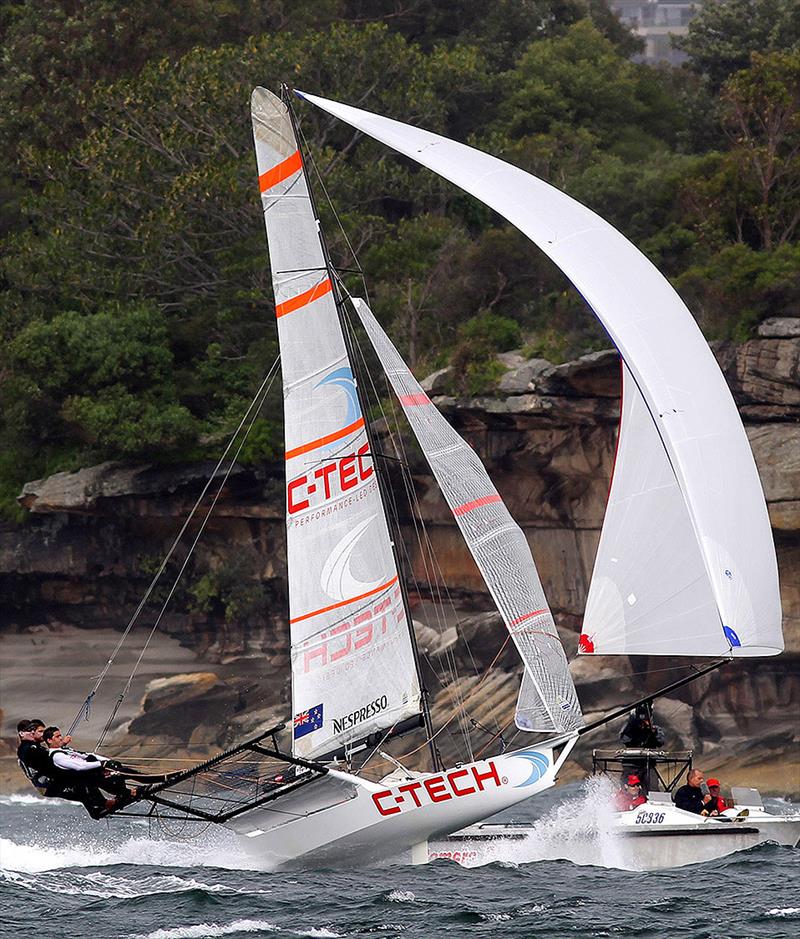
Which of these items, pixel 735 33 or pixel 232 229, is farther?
pixel 735 33

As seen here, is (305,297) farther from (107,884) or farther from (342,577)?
(107,884)

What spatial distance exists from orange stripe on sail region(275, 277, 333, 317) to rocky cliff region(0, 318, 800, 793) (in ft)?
31.4

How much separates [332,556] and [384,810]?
286 centimetres

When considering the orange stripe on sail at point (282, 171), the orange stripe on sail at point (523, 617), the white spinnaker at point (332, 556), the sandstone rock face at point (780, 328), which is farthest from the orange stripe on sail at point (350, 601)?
the sandstone rock face at point (780, 328)

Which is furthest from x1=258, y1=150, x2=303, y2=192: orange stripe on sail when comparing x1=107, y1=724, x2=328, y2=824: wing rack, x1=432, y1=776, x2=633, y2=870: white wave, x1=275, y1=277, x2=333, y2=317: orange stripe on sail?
x1=432, y1=776, x2=633, y2=870: white wave

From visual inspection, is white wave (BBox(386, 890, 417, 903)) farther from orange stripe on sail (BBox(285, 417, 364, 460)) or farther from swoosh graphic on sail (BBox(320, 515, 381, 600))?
orange stripe on sail (BBox(285, 417, 364, 460))

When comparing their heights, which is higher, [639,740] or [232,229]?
[232,229]

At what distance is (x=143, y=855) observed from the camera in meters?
20.1

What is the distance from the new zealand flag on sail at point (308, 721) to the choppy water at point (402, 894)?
1.43m

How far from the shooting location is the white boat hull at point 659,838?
18.4m

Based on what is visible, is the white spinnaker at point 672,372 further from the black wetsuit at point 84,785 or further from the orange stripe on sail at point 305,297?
the black wetsuit at point 84,785

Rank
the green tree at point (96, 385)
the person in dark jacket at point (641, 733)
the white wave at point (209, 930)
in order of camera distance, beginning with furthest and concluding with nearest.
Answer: the green tree at point (96, 385) < the person in dark jacket at point (641, 733) < the white wave at point (209, 930)

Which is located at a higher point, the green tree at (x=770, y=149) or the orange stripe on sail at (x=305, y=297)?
the green tree at (x=770, y=149)

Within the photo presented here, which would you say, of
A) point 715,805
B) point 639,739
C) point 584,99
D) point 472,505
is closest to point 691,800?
point 715,805
